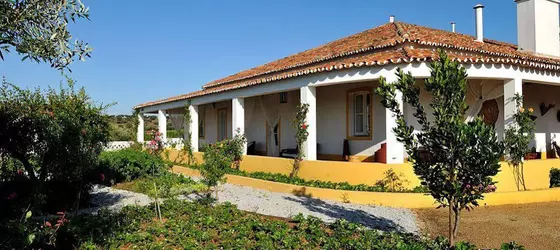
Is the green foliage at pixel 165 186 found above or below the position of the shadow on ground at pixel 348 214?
above

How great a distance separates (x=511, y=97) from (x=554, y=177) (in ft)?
8.36

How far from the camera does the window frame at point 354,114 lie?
1236 centimetres

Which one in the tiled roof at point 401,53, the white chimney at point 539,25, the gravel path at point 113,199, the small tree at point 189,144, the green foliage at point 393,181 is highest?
the white chimney at point 539,25

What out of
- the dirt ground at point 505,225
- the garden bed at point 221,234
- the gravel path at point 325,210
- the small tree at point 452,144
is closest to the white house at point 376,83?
the gravel path at point 325,210

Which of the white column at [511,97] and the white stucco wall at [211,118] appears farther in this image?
the white stucco wall at [211,118]

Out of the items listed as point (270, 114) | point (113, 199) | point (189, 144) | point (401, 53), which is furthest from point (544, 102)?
point (113, 199)

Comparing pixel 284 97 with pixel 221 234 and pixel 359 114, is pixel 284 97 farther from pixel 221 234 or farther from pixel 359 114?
pixel 221 234

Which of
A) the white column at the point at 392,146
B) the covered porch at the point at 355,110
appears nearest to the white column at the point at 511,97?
the covered porch at the point at 355,110

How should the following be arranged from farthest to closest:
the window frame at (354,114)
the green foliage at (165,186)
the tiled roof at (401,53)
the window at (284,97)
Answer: the window at (284,97), the window frame at (354,114), the tiled roof at (401,53), the green foliage at (165,186)

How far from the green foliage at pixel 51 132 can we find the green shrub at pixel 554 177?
35.4 feet

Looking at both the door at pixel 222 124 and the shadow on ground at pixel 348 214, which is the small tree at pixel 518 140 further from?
the door at pixel 222 124

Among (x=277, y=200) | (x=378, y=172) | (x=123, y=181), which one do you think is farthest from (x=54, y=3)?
(x=123, y=181)

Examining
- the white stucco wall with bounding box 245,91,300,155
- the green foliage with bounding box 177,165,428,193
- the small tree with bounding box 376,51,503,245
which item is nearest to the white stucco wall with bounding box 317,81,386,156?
the white stucco wall with bounding box 245,91,300,155

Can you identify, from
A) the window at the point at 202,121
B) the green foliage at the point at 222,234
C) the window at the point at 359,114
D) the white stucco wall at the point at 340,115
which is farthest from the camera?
the window at the point at 202,121
